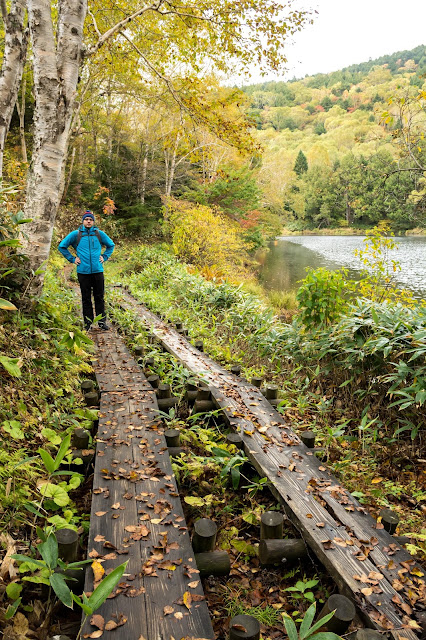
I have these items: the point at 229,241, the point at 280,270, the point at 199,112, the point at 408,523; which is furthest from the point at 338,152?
the point at 408,523

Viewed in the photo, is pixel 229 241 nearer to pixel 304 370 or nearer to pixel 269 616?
pixel 304 370

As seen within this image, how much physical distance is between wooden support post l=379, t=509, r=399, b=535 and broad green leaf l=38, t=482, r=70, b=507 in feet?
6.71

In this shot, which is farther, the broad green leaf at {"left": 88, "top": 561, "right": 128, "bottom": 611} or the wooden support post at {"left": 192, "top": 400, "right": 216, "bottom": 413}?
the wooden support post at {"left": 192, "top": 400, "right": 216, "bottom": 413}

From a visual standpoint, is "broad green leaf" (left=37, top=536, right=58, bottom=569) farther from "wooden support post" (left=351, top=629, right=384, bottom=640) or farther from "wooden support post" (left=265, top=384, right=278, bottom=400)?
"wooden support post" (left=265, top=384, right=278, bottom=400)

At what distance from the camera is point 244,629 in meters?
1.60

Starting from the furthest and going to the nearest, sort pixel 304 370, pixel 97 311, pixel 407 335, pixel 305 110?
1. pixel 305 110
2. pixel 97 311
3. pixel 304 370
4. pixel 407 335

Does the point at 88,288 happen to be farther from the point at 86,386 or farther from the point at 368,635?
the point at 368,635

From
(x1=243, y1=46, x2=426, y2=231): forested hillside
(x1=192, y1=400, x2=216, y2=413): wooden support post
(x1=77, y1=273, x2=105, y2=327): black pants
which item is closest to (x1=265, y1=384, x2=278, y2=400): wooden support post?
(x1=192, y1=400, x2=216, y2=413): wooden support post

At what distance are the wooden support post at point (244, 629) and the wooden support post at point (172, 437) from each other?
5.14ft

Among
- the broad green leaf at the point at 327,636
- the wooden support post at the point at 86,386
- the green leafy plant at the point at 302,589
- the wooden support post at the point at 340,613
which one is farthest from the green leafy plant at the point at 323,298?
the broad green leaf at the point at 327,636

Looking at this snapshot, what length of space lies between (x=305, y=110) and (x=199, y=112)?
14427cm

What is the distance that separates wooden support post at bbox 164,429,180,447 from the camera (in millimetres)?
3098

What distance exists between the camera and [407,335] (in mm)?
3980

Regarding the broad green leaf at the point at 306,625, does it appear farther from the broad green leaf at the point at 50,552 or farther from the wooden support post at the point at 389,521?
the wooden support post at the point at 389,521
